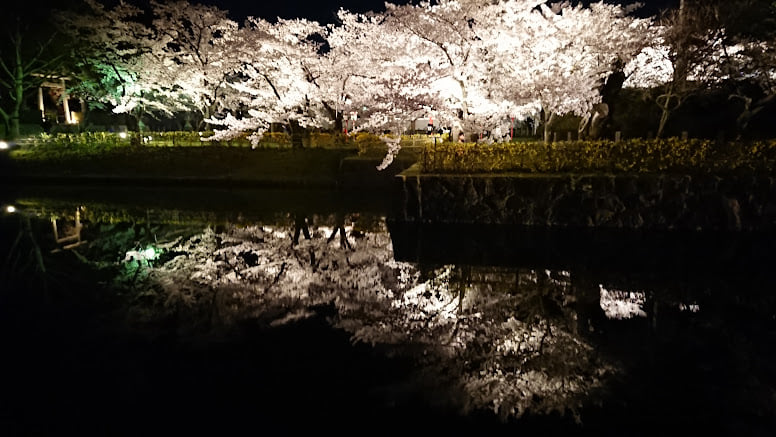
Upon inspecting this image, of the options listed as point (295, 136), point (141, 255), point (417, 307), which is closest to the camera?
point (417, 307)

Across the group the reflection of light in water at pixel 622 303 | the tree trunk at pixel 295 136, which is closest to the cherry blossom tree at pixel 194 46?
the tree trunk at pixel 295 136

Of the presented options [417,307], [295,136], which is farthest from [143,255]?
[295,136]

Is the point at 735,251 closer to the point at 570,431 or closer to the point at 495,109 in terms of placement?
the point at 495,109

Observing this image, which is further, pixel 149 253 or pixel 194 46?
pixel 194 46

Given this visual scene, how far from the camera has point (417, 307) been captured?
681cm

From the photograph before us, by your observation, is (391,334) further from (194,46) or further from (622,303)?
(194,46)

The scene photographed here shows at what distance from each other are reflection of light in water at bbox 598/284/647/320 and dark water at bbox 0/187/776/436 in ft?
0.13

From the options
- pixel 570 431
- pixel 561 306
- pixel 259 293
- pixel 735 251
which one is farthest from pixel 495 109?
pixel 570 431

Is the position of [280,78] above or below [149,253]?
above

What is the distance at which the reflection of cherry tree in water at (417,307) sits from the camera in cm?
489

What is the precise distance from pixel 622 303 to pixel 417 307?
2.88m

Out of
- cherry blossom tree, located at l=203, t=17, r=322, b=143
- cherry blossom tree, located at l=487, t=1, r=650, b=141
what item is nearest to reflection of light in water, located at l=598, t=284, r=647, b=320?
cherry blossom tree, located at l=487, t=1, r=650, b=141

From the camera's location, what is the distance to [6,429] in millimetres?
4117

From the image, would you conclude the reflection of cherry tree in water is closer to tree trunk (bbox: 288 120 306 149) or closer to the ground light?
the ground light
